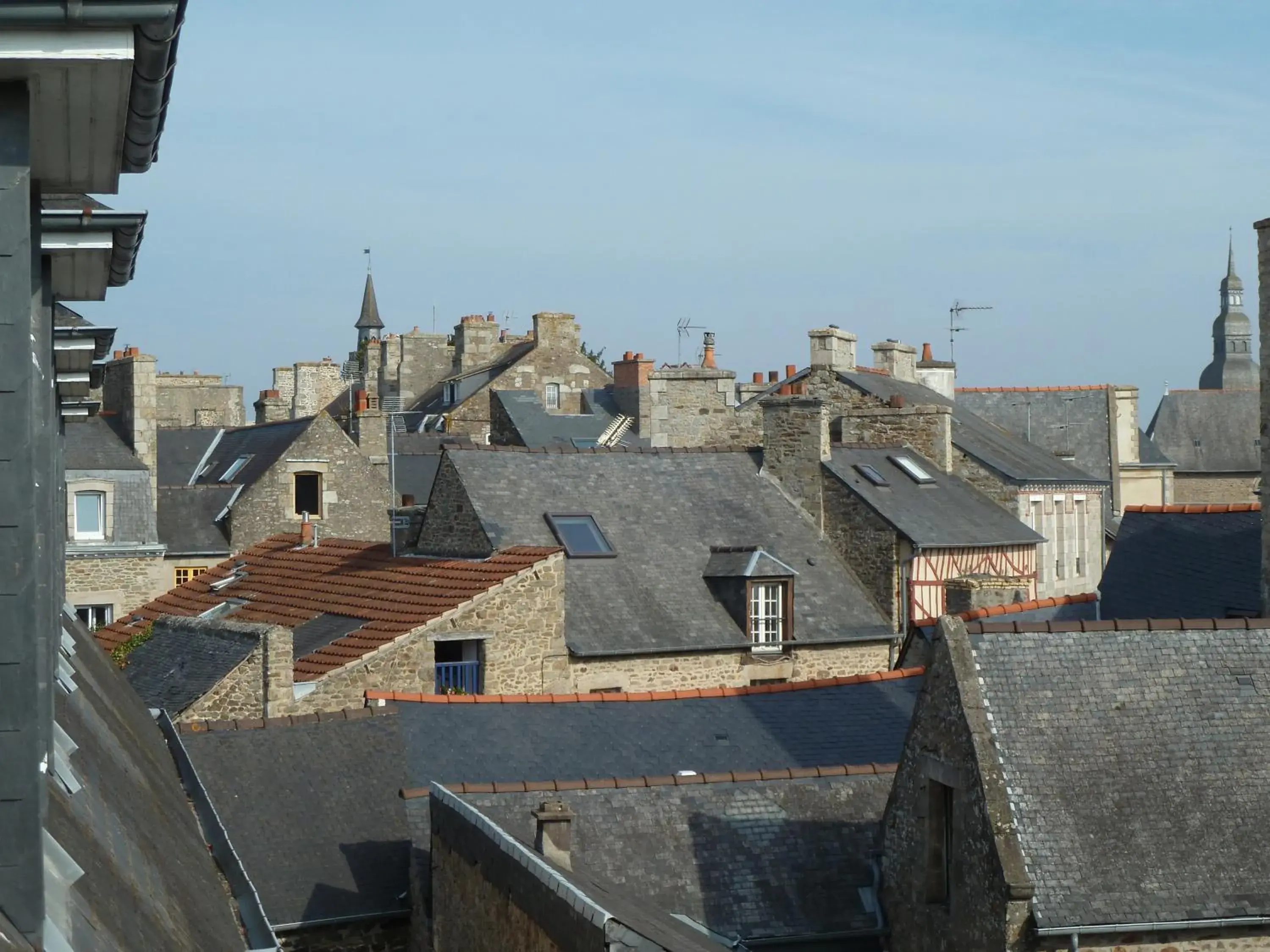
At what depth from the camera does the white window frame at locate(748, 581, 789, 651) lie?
72.7ft

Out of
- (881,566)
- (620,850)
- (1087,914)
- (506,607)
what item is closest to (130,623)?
(506,607)

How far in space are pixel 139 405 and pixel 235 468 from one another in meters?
3.25

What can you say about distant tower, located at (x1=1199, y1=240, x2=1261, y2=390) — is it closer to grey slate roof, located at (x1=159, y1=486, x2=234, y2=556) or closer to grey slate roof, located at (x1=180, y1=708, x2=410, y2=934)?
grey slate roof, located at (x1=159, y1=486, x2=234, y2=556)

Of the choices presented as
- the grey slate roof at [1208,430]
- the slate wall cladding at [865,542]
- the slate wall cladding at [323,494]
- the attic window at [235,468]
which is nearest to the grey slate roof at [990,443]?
the slate wall cladding at [865,542]

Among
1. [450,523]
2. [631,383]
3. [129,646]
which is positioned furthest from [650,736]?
[631,383]

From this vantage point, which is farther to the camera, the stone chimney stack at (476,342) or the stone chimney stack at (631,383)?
the stone chimney stack at (476,342)

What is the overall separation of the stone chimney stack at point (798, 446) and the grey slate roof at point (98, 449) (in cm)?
1262

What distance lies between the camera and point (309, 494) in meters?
33.2

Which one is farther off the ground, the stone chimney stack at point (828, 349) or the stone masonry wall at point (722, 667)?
the stone chimney stack at point (828, 349)

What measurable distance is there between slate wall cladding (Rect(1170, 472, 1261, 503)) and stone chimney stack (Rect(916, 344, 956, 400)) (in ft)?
67.1

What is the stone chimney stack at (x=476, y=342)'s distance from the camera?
53594 mm

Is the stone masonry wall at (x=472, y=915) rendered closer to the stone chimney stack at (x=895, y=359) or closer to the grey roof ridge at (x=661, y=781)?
the grey roof ridge at (x=661, y=781)

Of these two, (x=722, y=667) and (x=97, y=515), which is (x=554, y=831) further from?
(x=97, y=515)

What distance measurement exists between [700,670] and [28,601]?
1837 cm
